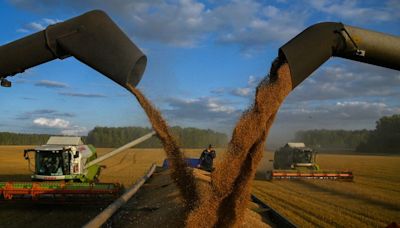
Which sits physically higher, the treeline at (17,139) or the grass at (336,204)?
the treeline at (17,139)

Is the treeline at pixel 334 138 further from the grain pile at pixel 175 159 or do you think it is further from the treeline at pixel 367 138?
the grain pile at pixel 175 159

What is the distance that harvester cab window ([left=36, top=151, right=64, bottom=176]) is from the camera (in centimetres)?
1372

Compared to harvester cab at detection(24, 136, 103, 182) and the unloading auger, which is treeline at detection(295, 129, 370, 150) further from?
the unloading auger

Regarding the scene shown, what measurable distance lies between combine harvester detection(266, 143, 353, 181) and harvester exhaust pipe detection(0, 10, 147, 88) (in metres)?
16.5

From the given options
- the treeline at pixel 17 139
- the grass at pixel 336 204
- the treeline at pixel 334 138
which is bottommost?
the grass at pixel 336 204

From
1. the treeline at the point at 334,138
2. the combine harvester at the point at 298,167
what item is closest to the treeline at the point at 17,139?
the treeline at the point at 334,138

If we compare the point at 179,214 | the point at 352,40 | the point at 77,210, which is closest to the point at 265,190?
the point at 77,210

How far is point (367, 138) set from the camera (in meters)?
80.2

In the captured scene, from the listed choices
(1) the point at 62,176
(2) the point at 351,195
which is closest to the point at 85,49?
(1) the point at 62,176

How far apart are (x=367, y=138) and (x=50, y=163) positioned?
248 feet

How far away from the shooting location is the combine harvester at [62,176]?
11.8 m

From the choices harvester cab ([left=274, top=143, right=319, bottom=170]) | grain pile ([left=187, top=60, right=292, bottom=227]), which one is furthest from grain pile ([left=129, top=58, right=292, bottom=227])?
harvester cab ([left=274, top=143, right=319, bottom=170])

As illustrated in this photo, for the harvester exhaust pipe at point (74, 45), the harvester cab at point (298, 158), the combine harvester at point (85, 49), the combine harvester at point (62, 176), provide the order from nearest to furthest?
1. the combine harvester at point (85, 49)
2. the harvester exhaust pipe at point (74, 45)
3. the combine harvester at point (62, 176)
4. the harvester cab at point (298, 158)

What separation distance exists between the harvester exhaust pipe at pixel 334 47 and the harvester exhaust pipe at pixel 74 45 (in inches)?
57.4
